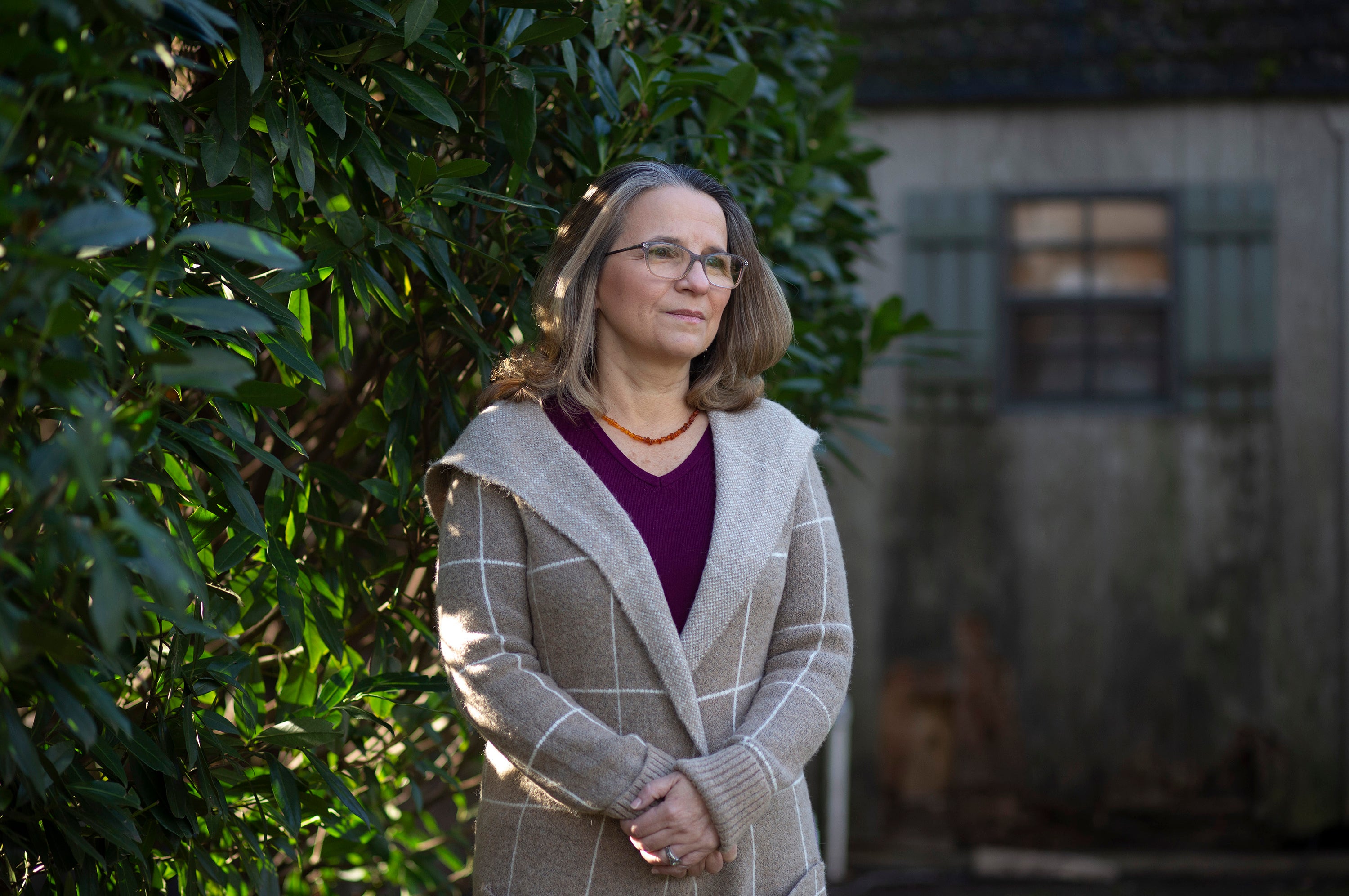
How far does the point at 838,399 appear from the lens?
2549mm

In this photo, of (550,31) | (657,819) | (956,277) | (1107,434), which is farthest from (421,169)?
(1107,434)

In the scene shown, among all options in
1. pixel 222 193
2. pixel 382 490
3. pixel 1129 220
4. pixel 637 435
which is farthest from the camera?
pixel 1129 220

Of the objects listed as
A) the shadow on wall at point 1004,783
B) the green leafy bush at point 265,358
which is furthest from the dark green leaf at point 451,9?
the shadow on wall at point 1004,783

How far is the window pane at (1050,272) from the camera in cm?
516

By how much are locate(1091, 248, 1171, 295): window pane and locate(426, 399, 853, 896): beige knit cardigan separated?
4.05 metres

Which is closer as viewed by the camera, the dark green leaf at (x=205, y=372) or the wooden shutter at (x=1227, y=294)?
the dark green leaf at (x=205, y=372)

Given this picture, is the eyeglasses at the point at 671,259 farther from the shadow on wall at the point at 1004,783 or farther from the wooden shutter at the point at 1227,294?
the wooden shutter at the point at 1227,294

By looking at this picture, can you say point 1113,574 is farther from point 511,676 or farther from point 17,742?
point 17,742

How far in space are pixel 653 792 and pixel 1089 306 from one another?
4.31 metres

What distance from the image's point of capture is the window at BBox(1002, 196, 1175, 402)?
5105 mm

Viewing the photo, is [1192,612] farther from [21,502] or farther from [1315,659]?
[21,502]

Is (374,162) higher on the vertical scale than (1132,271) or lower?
lower

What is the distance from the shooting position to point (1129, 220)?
16.8 ft

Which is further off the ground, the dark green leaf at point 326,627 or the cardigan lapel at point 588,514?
the cardigan lapel at point 588,514
